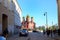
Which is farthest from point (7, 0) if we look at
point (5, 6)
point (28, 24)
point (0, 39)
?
point (28, 24)

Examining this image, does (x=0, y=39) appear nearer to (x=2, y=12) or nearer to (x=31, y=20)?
(x=2, y=12)

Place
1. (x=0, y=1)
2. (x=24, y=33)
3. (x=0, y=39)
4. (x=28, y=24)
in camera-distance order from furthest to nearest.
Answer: (x=28, y=24) → (x=24, y=33) → (x=0, y=1) → (x=0, y=39)

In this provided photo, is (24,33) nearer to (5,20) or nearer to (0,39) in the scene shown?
(5,20)

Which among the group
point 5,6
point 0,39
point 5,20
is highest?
point 5,6

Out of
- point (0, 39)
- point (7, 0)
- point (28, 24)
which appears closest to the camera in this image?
point (0, 39)

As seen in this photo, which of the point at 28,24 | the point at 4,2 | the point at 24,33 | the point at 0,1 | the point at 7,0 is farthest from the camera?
the point at 28,24

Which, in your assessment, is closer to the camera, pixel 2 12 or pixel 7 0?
pixel 2 12

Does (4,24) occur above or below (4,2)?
below

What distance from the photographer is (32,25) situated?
515ft

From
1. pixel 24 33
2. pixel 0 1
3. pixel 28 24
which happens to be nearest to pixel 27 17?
pixel 28 24

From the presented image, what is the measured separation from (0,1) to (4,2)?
3.03m

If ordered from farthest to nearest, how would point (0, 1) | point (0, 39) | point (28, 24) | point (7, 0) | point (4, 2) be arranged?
point (28, 24) → point (7, 0) → point (4, 2) → point (0, 1) → point (0, 39)

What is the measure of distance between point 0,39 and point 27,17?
14399cm

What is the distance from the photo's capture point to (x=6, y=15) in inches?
1826
